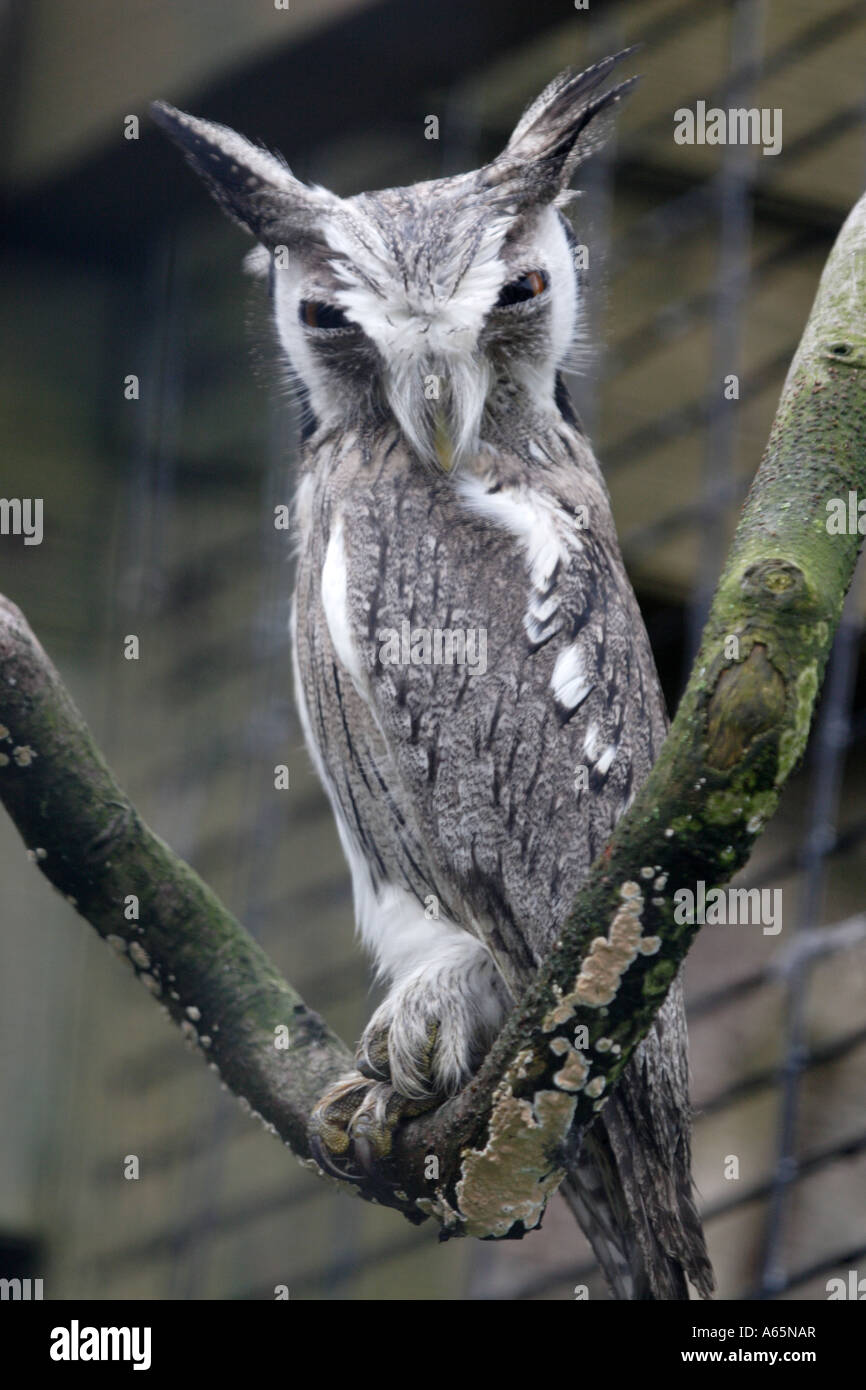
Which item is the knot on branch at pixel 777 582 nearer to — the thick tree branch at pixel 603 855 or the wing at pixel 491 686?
the thick tree branch at pixel 603 855

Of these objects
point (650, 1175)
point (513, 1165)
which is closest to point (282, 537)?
point (650, 1175)

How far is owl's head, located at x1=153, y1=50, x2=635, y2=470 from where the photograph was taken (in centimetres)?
177

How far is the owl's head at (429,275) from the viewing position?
177 centimetres

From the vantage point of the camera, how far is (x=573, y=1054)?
1389mm

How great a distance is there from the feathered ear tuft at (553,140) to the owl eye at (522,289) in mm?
109

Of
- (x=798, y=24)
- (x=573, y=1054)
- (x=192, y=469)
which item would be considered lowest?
(x=573, y=1054)

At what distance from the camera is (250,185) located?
6.31 feet

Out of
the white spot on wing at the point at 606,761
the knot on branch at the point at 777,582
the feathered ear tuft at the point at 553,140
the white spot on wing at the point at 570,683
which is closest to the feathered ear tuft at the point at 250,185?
the feathered ear tuft at the point at 553,140

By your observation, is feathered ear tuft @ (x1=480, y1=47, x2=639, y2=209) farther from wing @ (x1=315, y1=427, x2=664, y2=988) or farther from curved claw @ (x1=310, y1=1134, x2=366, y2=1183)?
curved claw @ (x1=310, y1=1134, x2=366, y2=1183)

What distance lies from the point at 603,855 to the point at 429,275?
75 centimetres

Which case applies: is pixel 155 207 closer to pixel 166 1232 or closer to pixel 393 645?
pixel 393 645
